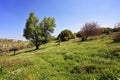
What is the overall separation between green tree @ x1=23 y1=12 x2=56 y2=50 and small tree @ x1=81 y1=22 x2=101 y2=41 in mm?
10388

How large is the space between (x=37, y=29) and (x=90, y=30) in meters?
17.1

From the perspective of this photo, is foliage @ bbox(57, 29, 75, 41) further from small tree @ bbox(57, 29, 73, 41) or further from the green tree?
the green tree

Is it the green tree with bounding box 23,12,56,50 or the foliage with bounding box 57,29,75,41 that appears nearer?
the green tree with bounding box 23,12,56,50

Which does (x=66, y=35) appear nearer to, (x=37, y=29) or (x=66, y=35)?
(x=66, y=35)

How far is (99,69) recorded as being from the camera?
14.1m

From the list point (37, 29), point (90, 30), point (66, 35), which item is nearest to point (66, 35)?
point (66, 35)

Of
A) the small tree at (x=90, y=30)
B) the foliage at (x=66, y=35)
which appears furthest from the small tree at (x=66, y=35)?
the small tree at (x=90, y=30)

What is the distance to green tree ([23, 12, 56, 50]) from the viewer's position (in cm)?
4200

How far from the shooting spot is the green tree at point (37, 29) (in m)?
42.0

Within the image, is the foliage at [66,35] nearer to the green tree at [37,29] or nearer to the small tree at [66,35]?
the small tree at [66,35]

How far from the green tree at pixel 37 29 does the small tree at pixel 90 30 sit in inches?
409

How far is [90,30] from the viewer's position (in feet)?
155

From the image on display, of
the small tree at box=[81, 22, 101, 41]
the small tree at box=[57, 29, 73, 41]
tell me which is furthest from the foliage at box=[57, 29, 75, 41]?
the small tree at box=[81, 22, 101, 41]

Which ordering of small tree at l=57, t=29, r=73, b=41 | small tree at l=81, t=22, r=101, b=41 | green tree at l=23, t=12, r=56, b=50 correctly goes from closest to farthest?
green tree at l=23, t=12, r=56, b=50 → small tree at l=81, t=22, r=101, b=41 → small tree at l=57, t=29, r=73, b=41
